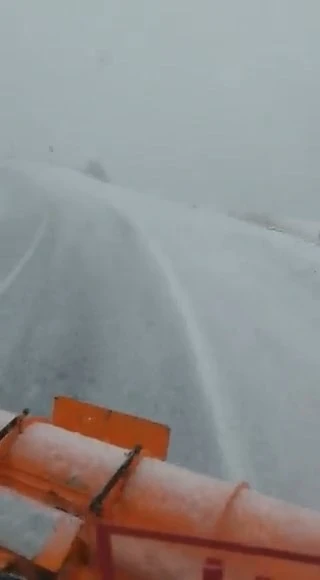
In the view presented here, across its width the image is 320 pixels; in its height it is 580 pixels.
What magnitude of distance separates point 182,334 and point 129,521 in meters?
5.49

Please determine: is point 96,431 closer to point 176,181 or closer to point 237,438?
point 237,438

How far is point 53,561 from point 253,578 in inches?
25.3

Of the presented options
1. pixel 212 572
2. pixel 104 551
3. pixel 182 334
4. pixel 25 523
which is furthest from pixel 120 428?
pixel 182 334

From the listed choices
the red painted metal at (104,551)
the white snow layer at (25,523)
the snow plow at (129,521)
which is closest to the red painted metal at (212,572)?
the snow plow at (129,521)

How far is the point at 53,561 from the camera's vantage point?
232cm

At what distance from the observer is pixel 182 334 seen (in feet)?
26.3

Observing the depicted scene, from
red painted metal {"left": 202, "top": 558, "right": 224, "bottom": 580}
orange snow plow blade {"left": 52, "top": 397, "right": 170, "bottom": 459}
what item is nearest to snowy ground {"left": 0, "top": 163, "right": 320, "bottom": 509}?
orange snow plow blade {"left": 52, "top": 397, "right": 170, "bottom": 459}

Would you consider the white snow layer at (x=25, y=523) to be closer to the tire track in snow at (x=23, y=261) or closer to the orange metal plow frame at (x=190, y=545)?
the orange metal plow frame at (x=190, y=545)

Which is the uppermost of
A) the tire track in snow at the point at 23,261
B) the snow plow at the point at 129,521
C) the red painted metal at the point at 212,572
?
the red painted metal at the point at 212,572

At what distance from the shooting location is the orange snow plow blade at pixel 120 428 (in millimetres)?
3443

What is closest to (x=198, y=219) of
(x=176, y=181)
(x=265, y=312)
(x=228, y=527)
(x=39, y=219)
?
(x=39, y=219)

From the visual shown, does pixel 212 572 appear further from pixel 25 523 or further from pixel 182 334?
pixel 182 334

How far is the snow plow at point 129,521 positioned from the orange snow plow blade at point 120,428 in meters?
0.41

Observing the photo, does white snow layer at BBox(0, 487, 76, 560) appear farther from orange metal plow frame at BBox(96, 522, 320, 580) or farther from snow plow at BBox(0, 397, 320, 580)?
orange metal plow frame at BBox(96, 522, 320, 580)
